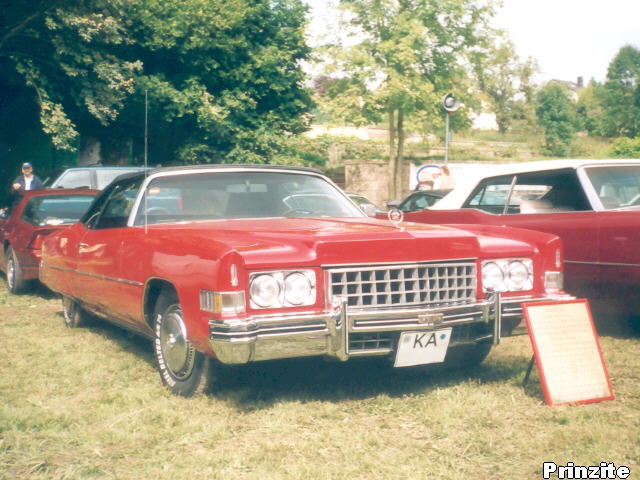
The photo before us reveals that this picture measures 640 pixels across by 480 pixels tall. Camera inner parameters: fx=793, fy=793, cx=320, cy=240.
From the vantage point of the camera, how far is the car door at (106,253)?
18.6ft

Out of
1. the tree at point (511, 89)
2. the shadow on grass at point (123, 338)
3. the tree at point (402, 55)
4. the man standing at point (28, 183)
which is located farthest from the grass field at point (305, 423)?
the tree at point (511, 89)

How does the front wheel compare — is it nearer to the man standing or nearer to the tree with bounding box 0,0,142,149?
the man standing

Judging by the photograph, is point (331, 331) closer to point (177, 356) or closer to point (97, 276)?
point (177, 356)

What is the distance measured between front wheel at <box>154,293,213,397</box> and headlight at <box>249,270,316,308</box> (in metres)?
0.66

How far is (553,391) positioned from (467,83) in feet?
62.3

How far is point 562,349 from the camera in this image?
4.73 m

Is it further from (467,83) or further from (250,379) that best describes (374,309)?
(467,83)

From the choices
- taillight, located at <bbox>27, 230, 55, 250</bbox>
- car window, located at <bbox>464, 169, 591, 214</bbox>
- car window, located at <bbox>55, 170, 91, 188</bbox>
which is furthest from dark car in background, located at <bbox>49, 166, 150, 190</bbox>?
Answer: car window, located at <bbox>464, 169, 591, 214</bbox>

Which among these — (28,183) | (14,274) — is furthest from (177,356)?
(28,183)

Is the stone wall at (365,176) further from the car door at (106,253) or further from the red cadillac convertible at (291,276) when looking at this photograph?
the red cadillac convertible at (291,276)

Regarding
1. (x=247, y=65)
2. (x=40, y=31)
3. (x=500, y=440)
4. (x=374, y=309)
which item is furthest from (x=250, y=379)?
(x=247, y=65)

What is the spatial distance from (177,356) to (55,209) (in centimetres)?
571

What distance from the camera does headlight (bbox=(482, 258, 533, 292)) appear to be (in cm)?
497

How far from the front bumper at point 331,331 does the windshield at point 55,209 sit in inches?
246
